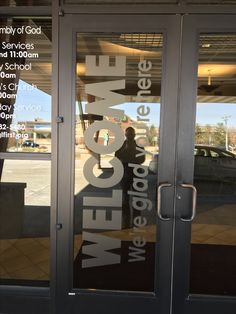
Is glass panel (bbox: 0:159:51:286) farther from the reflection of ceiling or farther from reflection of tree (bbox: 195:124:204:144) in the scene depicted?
reflection of tree (bbox: 195:124:204:144)

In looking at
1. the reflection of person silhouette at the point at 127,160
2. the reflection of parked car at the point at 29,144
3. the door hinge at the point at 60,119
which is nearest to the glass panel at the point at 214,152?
the reflection of person silhouette at the point at 127,160

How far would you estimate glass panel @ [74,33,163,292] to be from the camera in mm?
2771

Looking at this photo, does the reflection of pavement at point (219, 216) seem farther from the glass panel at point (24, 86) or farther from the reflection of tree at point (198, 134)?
the glass panel at point (24, 86)

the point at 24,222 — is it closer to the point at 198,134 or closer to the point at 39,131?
the point at 39,131

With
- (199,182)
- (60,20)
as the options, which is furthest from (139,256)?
(60,20)

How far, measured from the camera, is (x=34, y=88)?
290 centimetres

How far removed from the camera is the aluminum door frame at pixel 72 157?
273cm

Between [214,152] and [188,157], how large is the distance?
0.76ft

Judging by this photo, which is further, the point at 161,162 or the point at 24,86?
the point at 24,86

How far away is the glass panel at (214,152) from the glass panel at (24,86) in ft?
3.94

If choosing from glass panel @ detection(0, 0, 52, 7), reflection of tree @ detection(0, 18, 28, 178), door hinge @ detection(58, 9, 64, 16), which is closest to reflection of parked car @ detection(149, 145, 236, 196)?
reflection of tree @ detection(0, 18, 28, 178)

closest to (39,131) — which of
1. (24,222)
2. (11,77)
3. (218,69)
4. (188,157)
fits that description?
(11,77)

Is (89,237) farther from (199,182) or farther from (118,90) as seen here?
(118,90)

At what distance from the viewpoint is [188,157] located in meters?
2.79
